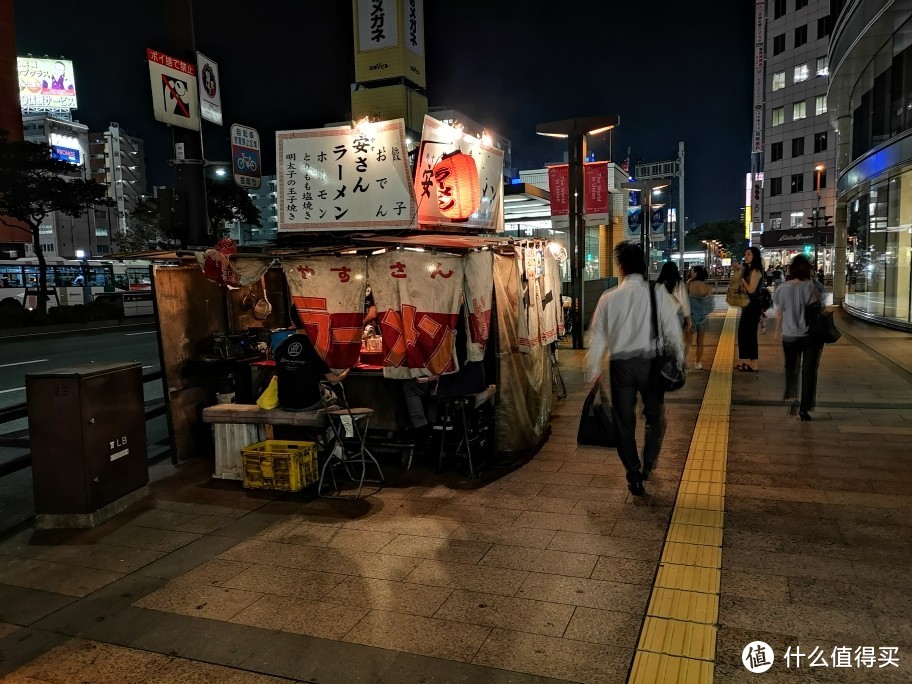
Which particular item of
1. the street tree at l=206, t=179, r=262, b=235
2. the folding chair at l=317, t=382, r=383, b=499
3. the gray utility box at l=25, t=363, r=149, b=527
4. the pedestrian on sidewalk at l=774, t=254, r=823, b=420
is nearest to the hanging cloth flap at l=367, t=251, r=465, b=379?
the folding chair at l=317, t=382, r=383, b=499

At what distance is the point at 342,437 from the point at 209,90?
208 inches

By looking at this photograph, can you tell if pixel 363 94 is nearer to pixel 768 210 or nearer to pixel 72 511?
pixel 72 511

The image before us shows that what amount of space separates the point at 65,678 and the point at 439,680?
2114mm

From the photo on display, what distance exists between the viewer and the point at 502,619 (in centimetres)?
383

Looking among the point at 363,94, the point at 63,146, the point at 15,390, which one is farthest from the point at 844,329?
the point at 63,146

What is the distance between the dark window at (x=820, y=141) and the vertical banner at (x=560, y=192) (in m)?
48.7

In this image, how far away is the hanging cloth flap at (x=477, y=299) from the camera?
6.49m

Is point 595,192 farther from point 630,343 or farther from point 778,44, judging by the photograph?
point 778,44

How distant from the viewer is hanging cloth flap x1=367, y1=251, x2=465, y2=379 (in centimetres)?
649

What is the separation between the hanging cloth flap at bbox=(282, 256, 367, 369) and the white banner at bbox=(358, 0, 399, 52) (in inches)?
200

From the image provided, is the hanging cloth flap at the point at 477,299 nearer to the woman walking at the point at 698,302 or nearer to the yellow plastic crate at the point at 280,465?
the yellow plastic crate at the point at 280,465

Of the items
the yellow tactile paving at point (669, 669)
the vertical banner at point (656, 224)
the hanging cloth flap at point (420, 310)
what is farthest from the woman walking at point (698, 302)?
the vertical banner at point (656, 224)

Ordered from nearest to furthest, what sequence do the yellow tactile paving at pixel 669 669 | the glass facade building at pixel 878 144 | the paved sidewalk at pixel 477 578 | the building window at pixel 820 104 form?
the yellow tactile paving at pixel 669 669 → the paved sidewalk at pixel 477 578 → the glass facade building at pixel 878 144 → the building window at pixel 820 104

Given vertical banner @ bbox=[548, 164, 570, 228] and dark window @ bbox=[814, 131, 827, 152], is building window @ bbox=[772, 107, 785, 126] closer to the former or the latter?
dark window @ bbox=[814, 131, 827, 152]
